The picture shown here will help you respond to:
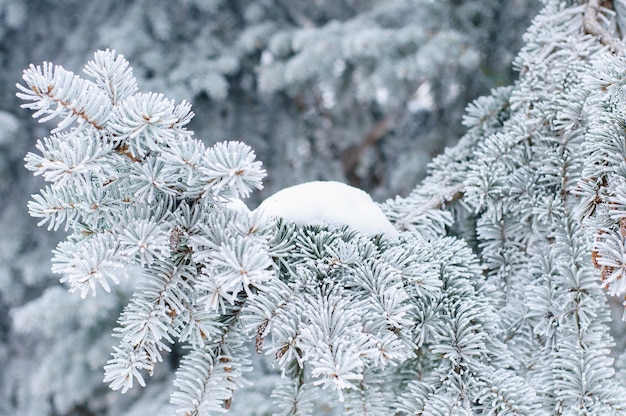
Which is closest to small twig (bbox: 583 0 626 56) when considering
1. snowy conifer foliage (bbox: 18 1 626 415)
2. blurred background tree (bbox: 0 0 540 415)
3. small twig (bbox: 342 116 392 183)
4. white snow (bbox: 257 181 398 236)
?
snowy conifer foliage (bbox: 18 1 626 415)

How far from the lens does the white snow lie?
→ 0.63 m

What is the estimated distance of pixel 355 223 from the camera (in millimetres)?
653

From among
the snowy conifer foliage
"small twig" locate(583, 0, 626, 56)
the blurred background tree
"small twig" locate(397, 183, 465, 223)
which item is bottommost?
the snowy conifer foliage

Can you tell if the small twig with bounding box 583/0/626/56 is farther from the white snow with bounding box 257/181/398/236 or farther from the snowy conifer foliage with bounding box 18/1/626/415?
the white snow with bounding box 257/181/398/236

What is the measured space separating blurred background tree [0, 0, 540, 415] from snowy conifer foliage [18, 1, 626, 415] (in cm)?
76

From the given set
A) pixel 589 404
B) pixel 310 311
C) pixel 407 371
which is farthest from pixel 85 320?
pixel 589 404

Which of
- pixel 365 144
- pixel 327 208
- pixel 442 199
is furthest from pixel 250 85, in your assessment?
pixel 327 208

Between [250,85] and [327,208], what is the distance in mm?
1342

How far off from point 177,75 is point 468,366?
4.25 ft

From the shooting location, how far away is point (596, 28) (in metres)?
0.82

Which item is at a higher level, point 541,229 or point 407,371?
point 541,229

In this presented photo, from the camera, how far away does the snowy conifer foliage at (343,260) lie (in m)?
0.49

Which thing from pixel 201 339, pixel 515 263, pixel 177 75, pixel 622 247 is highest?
pixel 177 75

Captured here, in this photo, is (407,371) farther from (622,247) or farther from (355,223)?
(622,247)
